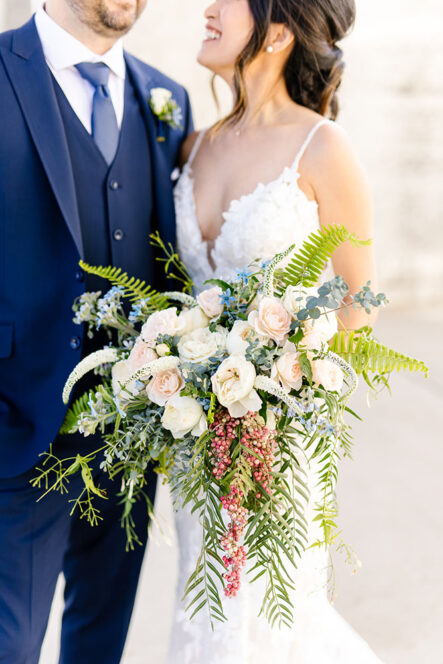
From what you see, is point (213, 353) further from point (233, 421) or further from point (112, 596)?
point (112, 596)

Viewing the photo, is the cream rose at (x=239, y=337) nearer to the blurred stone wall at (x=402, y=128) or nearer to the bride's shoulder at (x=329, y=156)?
the bride's shoulder at (x=329, y=156)

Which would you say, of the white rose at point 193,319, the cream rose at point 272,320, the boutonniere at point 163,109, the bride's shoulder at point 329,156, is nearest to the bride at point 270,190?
the bride's shoulder at point 329,156

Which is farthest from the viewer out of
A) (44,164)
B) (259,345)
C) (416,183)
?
(416,183)

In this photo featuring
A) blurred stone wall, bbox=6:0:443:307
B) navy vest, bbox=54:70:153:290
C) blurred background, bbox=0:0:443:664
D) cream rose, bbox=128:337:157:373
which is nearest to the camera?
cream rose, bbox=128:337:157:373

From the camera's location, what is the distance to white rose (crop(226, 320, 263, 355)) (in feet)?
4.22

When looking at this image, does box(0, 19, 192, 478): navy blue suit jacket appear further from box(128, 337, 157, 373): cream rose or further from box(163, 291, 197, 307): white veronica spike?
box(128, 337, 157, 373): cream rose

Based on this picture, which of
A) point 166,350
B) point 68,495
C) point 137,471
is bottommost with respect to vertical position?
point 68,495

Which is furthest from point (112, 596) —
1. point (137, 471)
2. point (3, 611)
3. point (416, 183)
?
point (416, 183)

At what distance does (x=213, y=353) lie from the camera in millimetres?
1303

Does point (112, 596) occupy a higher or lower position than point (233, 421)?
lower

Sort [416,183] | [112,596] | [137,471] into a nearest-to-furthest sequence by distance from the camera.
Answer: [137,471], [112,596], [416,183]

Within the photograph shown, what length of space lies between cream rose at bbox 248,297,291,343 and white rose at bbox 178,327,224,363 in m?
0.09

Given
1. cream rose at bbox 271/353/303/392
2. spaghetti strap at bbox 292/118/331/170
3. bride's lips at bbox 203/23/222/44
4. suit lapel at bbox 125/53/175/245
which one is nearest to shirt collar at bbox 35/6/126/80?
suit lapel at bbox 125/53/175/245

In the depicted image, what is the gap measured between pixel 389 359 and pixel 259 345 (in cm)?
25
